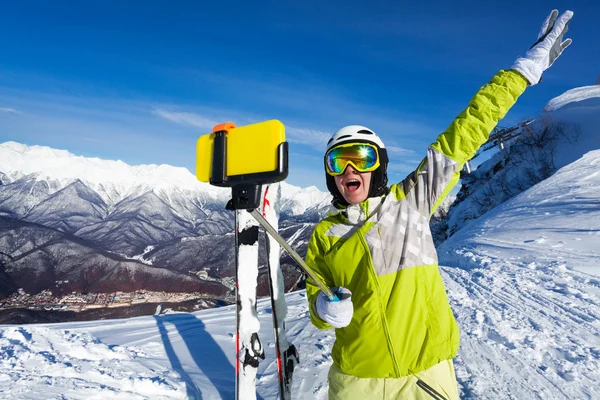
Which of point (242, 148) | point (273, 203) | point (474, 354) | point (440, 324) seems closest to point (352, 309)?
point (440, 324)

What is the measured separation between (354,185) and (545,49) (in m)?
1.97

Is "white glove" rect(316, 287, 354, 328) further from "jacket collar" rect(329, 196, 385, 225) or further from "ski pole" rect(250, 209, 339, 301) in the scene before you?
"jacket collar" rect(329, 196, 385, 225)

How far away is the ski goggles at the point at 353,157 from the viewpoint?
2.59 metres

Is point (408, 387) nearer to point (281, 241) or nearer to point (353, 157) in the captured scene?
point (281, 241)

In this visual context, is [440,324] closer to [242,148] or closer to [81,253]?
[242,148]

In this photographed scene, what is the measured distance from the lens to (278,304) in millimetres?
4016

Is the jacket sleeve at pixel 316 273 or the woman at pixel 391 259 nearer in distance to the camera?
the woman at pixel 391 259

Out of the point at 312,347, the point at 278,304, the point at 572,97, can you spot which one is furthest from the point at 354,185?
the point at 572,97

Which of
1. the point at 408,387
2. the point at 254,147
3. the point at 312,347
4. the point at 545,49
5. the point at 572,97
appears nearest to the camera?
the point at 254,147

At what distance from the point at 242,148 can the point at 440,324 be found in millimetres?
1681

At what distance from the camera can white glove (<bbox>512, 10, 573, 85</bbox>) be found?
254cm

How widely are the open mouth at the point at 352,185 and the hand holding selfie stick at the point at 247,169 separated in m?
0.83

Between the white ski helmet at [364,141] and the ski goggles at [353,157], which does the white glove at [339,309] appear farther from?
the ski goggles at [353,157]

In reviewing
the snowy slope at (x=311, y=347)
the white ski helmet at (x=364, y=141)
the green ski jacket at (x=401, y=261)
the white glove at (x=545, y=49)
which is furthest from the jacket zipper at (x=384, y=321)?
the snowy slope at (x=311, y=347)
